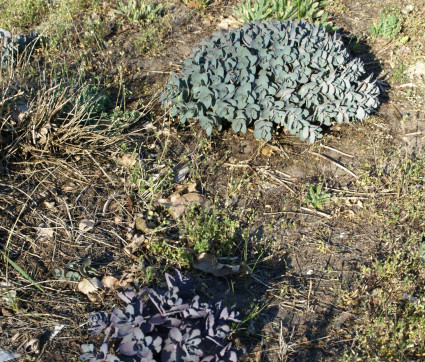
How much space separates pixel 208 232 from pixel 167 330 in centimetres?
87

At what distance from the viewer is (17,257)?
315 centimetres

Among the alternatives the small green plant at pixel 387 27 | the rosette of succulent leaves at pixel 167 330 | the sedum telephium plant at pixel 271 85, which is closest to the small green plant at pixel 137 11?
the sedum telephium plant at pixel 271 85

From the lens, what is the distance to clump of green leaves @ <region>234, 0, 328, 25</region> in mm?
4914

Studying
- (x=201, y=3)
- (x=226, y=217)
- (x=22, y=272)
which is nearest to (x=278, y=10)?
(x=201, y=3)

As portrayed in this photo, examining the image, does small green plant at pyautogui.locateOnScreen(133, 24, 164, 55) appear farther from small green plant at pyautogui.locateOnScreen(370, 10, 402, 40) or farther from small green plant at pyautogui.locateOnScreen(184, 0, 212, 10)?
small green plant at pyautogui.locateOnScreen(370, 10, 402, 40)

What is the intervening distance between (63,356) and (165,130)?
6.92 ft

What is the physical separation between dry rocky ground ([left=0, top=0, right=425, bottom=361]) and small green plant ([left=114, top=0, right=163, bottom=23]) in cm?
89

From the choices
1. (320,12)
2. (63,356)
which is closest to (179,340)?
(63,356)

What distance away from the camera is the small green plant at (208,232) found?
3223mm

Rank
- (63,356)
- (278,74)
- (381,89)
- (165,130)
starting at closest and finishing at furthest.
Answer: (63,356) → (278,74) → (165,130) → (381,89)

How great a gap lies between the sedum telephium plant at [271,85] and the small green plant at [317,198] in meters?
0.48

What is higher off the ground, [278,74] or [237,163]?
[278,74]

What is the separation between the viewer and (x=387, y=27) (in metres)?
5.16

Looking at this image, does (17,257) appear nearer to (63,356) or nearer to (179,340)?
(63,356)
